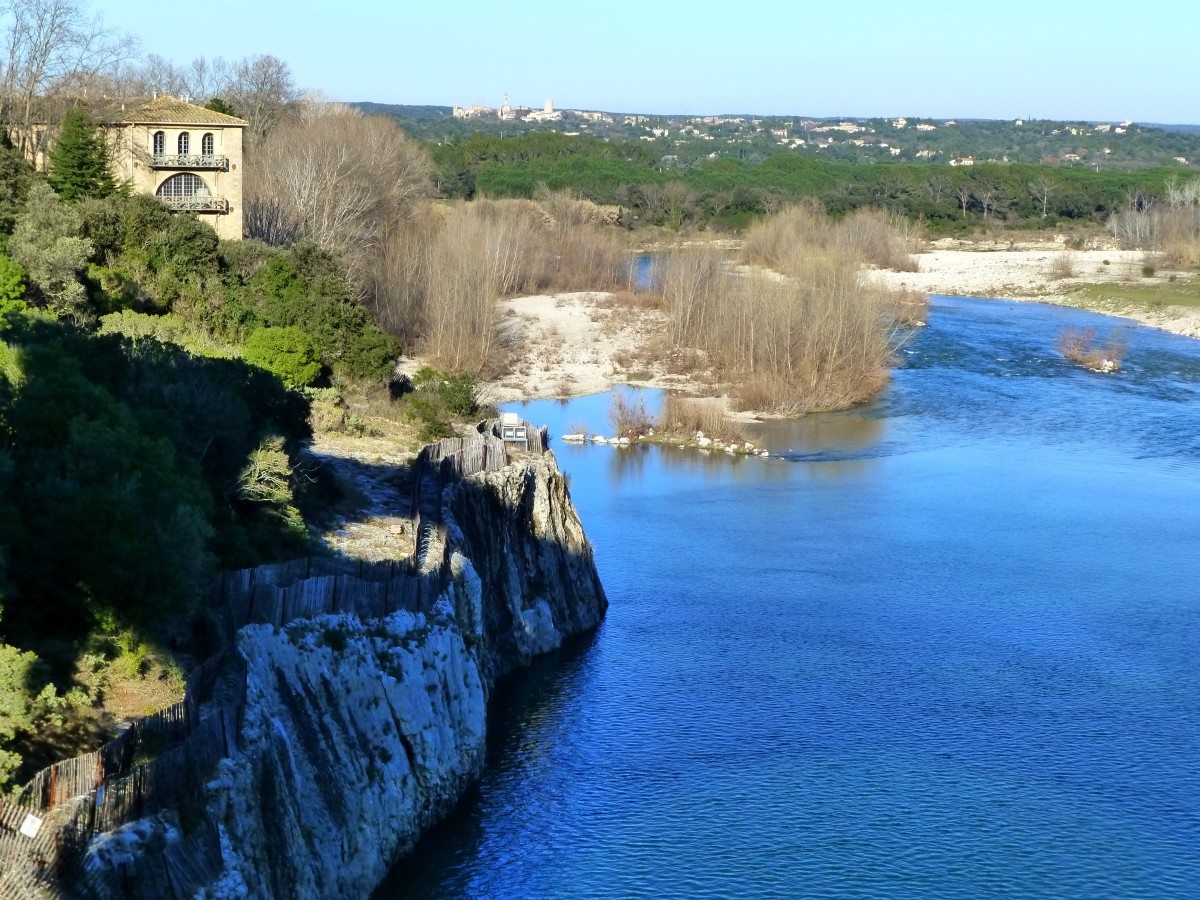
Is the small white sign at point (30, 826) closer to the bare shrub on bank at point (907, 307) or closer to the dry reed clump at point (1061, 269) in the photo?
the bare shrub on bank at point (907, 307)

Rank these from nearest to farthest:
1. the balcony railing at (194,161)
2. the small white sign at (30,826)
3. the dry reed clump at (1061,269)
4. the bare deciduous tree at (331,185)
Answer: the small white sign at (30,826), the balcony railing at (194,161), the bare deciduous tree at (331,185), the dry reed clump at (1061,269)

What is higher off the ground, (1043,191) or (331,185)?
(1043,191)

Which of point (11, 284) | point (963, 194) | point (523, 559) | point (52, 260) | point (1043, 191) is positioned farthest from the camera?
point (963, 194)

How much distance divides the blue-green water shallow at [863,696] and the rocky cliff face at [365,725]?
83 cm

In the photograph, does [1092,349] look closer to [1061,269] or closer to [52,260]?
[1061,269]

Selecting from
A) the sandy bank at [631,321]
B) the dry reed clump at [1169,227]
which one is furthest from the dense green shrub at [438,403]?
the dry reed clump at [1169,227]

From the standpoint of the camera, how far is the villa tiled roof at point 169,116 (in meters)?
48.8

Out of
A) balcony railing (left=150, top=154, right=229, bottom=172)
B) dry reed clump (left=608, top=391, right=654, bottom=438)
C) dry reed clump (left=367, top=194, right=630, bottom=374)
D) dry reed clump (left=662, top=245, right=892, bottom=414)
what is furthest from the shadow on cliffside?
dry reed clump (left=367, top=194, right=630, bottom=374)

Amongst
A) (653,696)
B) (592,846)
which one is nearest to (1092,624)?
(653,696)

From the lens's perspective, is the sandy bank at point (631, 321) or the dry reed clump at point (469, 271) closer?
the dry reed clump at point (469, 271)

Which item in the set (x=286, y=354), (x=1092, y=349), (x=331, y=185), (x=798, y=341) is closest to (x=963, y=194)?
(x=1092, y=349)

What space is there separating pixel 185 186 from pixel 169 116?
222cm

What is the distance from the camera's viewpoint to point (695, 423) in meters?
51.3

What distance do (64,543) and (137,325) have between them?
58.5ft
